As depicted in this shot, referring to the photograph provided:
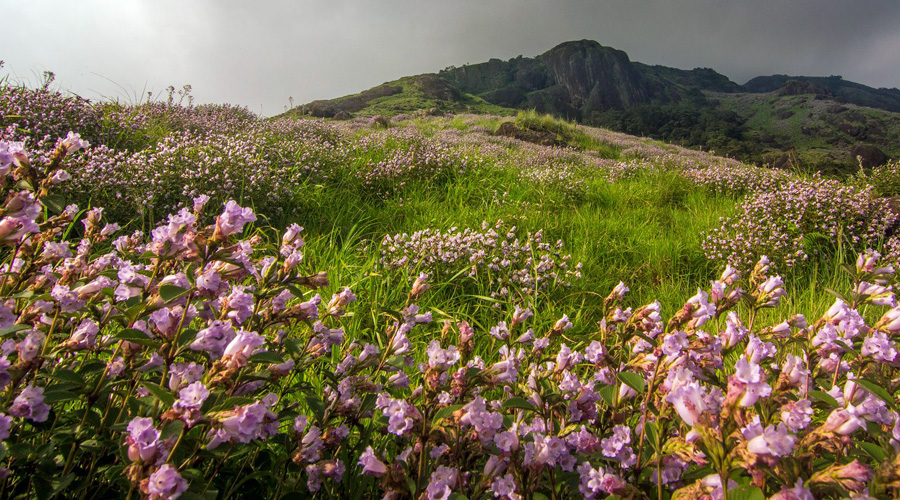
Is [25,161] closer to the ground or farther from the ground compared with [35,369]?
farther from the ground

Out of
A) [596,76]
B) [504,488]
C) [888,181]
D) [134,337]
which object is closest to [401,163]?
[134,337]

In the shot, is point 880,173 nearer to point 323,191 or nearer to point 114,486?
point 323,191

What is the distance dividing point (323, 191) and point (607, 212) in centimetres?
407

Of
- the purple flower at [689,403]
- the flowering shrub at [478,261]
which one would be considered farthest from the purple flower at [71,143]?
the flowering shrub at [478,261]

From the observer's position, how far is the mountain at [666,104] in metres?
49.0

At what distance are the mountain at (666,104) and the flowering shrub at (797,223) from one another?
16.7ft

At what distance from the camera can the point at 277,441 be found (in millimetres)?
1252

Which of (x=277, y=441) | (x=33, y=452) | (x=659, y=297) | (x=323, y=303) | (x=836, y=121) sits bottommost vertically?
(x=659, y=297)

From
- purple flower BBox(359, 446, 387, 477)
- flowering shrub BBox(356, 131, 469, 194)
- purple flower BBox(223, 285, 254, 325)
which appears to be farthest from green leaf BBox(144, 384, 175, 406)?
flowering shrub BBox(356, 131, 469, 194)

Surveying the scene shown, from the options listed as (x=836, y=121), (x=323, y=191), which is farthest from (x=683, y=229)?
(x=836, y=121)

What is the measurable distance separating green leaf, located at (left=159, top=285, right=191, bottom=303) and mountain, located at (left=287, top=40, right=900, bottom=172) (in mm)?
11700

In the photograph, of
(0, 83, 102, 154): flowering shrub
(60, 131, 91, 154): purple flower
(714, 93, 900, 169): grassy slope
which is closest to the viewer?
(60, 131, 91, 154): purple flower

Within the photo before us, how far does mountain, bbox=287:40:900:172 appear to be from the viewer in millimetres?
48950

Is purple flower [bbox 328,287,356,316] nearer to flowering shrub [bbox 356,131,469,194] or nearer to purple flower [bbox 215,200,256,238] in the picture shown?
purple flower [bbox 215,200,256,238]
